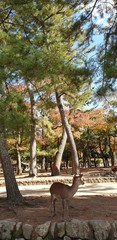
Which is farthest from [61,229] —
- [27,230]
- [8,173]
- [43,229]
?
[8,173]

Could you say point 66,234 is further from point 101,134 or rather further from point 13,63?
point 101,134

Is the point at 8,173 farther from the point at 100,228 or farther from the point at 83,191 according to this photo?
the point at 83,191

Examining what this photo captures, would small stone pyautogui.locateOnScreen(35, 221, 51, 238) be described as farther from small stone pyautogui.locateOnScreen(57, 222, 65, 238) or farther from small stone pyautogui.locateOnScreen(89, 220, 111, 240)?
small stone pyautogui.locateOnScreen(89, 220, 111, 240)

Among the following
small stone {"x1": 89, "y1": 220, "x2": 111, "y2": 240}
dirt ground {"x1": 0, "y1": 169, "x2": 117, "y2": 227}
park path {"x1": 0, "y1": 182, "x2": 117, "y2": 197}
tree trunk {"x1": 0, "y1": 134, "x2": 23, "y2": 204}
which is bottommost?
small stone {"x1": 89, "y1": 220, "x2": 111, "y2": 240}

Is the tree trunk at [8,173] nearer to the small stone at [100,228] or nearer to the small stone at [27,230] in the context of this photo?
the small stone at [27,230]

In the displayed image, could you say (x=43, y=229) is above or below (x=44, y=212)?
below

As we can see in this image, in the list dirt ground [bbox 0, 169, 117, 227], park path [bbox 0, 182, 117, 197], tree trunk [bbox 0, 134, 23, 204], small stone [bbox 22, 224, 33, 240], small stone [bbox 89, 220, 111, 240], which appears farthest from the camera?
park path [bbox 0, 182, 117, 197]

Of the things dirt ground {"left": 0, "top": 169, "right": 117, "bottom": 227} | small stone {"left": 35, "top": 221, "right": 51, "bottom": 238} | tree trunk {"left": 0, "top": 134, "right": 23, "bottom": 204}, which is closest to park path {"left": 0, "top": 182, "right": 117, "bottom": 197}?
dirt ground {"left": 0, "top": 169, "right": 117, "bottom": 227}

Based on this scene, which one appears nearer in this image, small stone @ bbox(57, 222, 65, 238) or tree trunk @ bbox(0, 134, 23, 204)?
small stone @ bbox(57, 222, 65, 238)

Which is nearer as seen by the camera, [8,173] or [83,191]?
[8,173]

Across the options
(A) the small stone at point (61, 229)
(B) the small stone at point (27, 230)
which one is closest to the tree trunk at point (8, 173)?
(B) the small stone at point (27, 230)

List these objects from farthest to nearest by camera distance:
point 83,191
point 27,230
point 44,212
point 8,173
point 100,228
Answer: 1. point 83,191
2. point 8,173
3. point 44,212
4. point 27,230
5. point 100,228

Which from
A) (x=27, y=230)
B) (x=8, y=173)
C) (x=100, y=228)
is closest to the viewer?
(x=100, y=228)

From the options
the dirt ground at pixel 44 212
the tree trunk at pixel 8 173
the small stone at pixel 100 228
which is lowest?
the small stone at pixel 100 228
